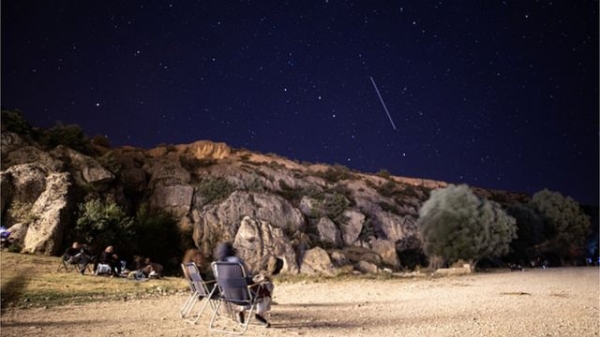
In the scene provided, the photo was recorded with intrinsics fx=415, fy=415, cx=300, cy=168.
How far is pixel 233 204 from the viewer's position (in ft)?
89.7

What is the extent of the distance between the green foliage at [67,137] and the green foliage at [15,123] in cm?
109

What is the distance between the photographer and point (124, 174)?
29141 millimetres

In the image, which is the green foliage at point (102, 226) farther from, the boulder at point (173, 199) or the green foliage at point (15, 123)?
the green foliage at point (15, 123)

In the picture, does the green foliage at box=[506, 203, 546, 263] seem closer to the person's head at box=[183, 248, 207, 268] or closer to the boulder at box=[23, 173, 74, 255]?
the person's head at box=[183, 248, 207, 268]

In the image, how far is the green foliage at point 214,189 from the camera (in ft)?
94.8

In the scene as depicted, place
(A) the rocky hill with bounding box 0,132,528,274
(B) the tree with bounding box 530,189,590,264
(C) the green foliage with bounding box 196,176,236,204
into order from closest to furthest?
1. (A) the rocky hill with bounding box 0,132,528,274
2. (C) the green foliage with bounding box 196,176,236,204
3. (B) the tree with bounding box 530,189,590,264

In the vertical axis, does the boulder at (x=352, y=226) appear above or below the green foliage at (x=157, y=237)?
above

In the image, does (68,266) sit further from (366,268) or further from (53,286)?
(366,268)

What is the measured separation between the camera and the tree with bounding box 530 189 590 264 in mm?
37844

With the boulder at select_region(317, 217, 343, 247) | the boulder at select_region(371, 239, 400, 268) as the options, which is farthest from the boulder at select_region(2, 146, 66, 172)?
the boulder at select_region(371, 239, 400, 268)

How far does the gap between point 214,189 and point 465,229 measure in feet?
55.7

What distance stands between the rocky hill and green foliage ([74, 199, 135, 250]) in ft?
1.93

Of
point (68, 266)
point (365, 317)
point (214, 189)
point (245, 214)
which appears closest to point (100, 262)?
point (68, 266)

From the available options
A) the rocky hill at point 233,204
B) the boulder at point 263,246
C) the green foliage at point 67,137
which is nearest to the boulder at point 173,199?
the rocky hill at point 233,204
